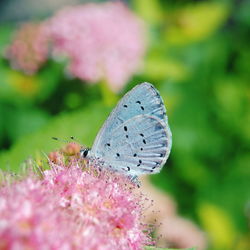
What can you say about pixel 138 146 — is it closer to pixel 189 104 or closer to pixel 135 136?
pixel 135 136

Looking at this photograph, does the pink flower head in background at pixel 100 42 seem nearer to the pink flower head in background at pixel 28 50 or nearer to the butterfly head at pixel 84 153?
the pink flower head in background at pixel 28 50

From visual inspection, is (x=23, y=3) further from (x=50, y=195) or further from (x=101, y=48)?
(x=50, y=195)

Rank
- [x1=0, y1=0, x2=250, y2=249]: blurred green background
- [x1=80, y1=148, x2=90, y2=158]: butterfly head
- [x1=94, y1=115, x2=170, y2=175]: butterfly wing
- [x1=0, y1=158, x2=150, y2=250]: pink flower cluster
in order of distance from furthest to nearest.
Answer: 1. [x1=0, y1=0, x2=250, y2=249]: blurred green background
2. [x1=94, y1=115, x2=170, y2=175]: butterfly wing
3. [x1=80, y1=148, x2=90, y2=158]: butterfly head
4. [x1=0, y1=158, x2=150, y2=250]: pink flower cluster

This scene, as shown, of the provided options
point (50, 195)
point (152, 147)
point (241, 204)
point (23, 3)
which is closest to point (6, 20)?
point (23, 3)

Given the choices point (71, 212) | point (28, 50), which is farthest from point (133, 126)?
point (28, 50)

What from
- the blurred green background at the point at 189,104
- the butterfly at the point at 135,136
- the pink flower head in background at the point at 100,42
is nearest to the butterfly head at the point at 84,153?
the butterfly at the point at 135,136

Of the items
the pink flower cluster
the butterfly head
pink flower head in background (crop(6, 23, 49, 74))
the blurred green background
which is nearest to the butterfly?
the butterfly head

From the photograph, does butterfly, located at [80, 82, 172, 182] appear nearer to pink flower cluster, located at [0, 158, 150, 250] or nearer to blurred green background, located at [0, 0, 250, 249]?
pink flower cluster, located at [0, 158, 150, 250]
